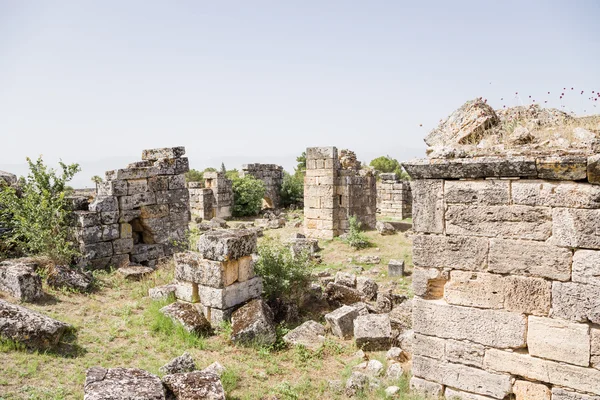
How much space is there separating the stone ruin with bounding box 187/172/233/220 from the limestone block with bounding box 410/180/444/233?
16.5m

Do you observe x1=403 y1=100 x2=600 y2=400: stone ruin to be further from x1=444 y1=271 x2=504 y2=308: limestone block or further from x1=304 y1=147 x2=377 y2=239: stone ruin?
x1=304 y1=147 x2=377 y2=239: stone ruin

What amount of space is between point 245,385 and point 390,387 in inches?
69.3

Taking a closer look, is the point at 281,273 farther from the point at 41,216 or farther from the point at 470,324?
the point at 41,216

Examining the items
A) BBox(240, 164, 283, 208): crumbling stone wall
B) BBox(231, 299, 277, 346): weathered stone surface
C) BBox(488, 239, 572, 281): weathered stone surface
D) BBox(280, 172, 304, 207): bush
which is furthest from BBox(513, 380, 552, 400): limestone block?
BBox(280, 172, 304, 207): bush

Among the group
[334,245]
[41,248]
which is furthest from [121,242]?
[334,245]

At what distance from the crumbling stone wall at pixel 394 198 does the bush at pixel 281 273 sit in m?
13.8

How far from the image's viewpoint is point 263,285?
796cm

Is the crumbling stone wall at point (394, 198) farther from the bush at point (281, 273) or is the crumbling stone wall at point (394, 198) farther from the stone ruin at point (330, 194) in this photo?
the bush at point (281, 273)

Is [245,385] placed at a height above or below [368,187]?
below

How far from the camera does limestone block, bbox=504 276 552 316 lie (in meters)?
4.31

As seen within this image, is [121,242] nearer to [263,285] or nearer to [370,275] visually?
[263,285]

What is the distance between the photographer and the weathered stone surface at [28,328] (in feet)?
18.0

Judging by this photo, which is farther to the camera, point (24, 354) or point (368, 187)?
point (368, 187)

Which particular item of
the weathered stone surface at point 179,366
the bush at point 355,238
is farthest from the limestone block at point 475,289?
the bush at point 355,238
